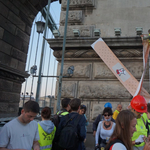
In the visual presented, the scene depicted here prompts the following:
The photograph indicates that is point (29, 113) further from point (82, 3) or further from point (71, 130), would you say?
point (82, 3)

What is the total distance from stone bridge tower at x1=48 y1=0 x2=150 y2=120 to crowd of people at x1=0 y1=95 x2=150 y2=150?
1087mm

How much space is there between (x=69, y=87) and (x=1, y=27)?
484 cm

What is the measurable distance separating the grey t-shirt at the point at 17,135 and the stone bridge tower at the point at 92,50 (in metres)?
2.86

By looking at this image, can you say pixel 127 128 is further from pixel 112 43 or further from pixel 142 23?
pixel 142 23

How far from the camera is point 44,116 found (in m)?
2.66

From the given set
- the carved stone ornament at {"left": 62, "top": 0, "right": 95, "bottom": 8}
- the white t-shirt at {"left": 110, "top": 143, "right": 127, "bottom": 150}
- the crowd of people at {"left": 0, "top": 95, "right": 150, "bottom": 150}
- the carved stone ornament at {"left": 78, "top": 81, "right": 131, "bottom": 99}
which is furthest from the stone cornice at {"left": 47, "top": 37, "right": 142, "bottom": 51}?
the white t-shirt at {"left": 110, "top": 143, "right": 127, "bottom": 150}

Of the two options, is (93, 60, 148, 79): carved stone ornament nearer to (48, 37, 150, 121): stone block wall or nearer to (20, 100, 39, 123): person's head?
(48, 37, 150, 121): stone block wall

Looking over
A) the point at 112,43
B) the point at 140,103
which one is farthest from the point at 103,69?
the point at 140,103

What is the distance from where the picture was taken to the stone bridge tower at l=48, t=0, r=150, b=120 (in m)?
4.59

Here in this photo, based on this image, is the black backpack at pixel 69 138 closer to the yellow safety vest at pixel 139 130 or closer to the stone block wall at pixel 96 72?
the yellow safety vest at pixel 139 130

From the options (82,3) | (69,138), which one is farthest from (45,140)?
(82,3)

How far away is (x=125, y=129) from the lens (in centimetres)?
139

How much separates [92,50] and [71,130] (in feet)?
9.45

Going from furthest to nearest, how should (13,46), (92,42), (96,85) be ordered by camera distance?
(13,46) < (92,42) < (96,85)
